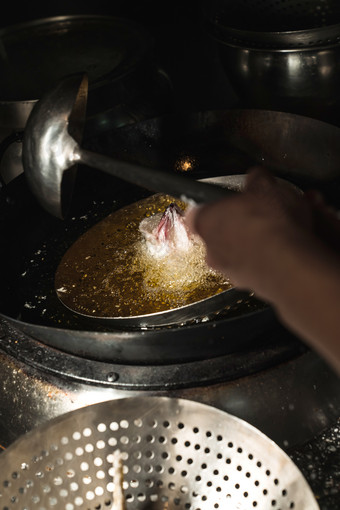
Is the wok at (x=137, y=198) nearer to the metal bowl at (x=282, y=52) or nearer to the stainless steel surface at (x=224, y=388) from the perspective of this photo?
the stainless steel surface at (x=224, y=388)

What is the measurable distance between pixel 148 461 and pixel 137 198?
79 cm

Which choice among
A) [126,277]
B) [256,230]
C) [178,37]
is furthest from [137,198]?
[178,37]

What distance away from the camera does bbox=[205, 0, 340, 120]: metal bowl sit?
154 centimetres

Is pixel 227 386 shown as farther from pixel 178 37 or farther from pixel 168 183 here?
pixel 178 37

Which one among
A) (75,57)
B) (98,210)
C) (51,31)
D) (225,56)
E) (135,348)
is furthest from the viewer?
(51,31)

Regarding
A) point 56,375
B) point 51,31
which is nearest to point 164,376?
point 56,375

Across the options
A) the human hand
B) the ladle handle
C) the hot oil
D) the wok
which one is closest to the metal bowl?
the wok

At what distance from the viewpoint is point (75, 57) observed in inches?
77.2

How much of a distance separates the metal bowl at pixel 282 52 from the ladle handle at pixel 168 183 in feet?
2.63

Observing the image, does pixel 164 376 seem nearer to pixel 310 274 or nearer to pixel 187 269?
pixel 187 269

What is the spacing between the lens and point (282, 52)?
155 centimetres

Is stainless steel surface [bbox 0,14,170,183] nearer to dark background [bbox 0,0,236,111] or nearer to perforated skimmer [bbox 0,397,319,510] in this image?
dark background [bbox 0,0,236,111]

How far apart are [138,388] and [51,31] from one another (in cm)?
157

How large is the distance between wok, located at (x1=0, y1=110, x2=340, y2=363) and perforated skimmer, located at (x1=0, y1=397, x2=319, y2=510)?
131 millimetres
